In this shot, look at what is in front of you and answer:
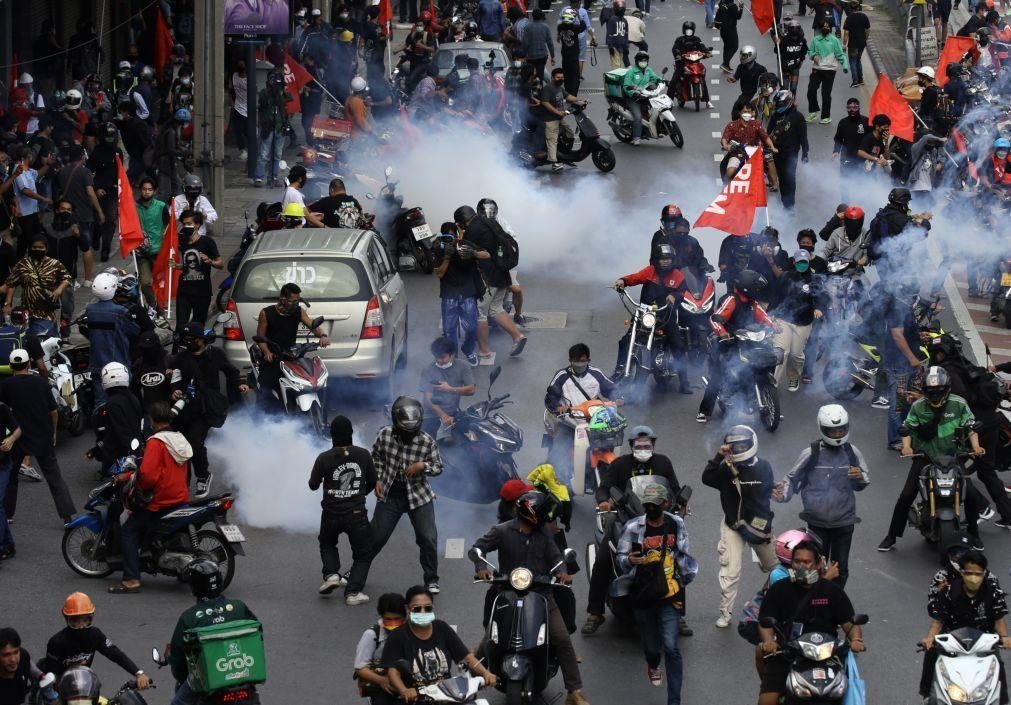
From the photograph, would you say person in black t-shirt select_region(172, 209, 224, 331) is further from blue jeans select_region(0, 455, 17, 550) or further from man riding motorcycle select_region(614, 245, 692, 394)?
blue jeans select_region(0, 455, 17, 550)

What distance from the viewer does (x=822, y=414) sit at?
530 inches

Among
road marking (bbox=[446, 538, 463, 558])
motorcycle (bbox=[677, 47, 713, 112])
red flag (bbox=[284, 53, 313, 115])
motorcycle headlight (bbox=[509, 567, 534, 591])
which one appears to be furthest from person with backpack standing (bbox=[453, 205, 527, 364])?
motorcycle (bbox=[677, 47, 713, 112])

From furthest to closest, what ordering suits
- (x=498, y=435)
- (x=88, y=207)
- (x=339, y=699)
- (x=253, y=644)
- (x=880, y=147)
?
(x=880, y=147)
(x=88, y=207)
(x=498, y=435)
(x=339, y=699)
(x=253, y=644)

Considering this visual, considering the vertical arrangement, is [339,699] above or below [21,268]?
below

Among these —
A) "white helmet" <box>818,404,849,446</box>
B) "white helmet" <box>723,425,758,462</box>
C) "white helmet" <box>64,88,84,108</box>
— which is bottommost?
"white helmet" <box>723,425,758,462</box>

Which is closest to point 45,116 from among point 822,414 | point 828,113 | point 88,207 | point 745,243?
point 88,207

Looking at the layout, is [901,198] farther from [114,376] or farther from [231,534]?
[231,534]

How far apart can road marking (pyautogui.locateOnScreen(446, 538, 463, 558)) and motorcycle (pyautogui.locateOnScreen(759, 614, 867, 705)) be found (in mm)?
4700

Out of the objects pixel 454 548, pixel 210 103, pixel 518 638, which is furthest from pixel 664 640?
pixel 210 103

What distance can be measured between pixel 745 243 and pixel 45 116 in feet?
35.5

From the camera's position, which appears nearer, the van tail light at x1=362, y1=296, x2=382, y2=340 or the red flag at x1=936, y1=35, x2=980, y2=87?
the van tail light at x1=362, y1=296, x2=382, y2=340

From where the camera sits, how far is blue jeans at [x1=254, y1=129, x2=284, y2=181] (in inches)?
1111

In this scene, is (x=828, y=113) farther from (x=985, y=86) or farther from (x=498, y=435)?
(x=498, y=435)

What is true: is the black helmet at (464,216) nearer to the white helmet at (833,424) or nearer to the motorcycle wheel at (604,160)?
the white helmet at (833,424)
